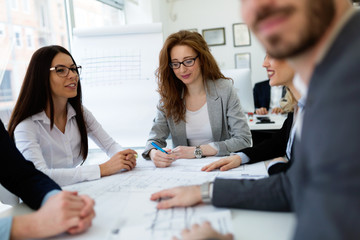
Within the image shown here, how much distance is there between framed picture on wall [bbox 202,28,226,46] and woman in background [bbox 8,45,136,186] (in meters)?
4.30

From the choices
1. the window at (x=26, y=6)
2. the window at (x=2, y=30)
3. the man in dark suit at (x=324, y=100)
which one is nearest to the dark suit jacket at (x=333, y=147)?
the man in dark suit at (x=324, y=100)

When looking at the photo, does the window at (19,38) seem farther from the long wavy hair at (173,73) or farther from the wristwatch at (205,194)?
the wristwatch at (205,194)

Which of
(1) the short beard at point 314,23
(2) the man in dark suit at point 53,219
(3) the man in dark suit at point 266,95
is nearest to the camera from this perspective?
(1) the short beard at point 314,23

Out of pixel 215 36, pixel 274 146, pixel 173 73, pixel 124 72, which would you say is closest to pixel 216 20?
pixel 215 36

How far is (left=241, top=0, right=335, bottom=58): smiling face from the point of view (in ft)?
1.80

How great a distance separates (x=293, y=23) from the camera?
0.56 meters

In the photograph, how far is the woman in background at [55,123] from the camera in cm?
134

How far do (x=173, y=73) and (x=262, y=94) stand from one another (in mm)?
2982

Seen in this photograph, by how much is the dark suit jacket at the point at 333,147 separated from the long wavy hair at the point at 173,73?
1412 mm

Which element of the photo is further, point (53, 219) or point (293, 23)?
point (53, 219)

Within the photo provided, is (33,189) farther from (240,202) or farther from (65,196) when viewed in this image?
(240,202)

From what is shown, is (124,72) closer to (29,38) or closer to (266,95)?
(29,38)

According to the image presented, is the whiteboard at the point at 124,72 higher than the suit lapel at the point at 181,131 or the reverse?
higher

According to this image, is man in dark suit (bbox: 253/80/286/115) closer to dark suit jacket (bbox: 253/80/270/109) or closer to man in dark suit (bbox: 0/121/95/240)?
dark suit jacket (bbox: 253/80/270/109)
